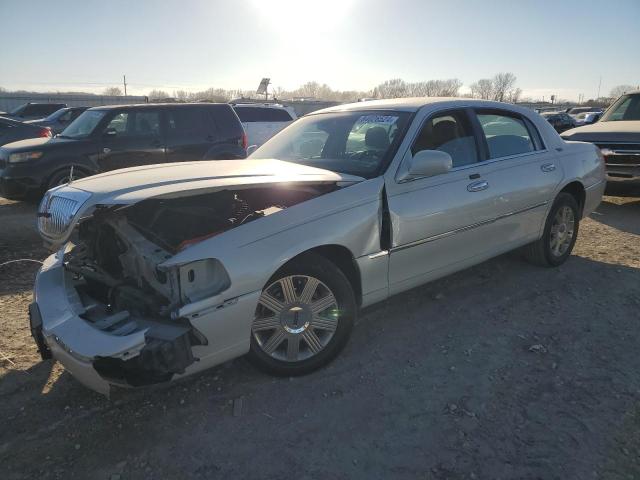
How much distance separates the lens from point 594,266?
5309 mm

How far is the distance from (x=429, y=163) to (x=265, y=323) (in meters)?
1.59

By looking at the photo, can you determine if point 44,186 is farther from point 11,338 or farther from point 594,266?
point 594,266

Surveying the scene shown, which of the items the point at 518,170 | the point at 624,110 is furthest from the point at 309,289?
the point at 624,110

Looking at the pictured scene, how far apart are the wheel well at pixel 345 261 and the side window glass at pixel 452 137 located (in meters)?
1.14

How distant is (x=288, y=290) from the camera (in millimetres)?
3066

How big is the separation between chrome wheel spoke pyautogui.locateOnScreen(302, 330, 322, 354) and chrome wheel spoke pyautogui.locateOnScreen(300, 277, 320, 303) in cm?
22

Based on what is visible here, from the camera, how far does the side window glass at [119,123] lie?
8.68m

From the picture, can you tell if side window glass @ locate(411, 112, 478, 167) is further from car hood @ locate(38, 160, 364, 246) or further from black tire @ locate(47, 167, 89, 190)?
black tire @ locate(47, 167, 89, 190)

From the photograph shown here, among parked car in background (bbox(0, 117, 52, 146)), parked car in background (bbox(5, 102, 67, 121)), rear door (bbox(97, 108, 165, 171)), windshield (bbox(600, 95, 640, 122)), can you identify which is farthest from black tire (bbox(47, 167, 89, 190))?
parked car in background (bbox(5, 102, 67, 121))

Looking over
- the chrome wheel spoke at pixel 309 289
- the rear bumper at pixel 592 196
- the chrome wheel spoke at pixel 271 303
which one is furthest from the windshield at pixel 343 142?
the rear bumper at pixel 592 196

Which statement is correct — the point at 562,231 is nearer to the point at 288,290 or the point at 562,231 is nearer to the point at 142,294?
the point at 288,290

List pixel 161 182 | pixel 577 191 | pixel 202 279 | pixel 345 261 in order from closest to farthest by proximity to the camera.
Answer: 1. pixel 202 279
2. pixel 161 182
3. pixel 345 261
4. pixel 577 191

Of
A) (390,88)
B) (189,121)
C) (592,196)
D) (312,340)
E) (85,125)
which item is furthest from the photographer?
(390,88)

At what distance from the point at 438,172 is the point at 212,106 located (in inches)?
266
